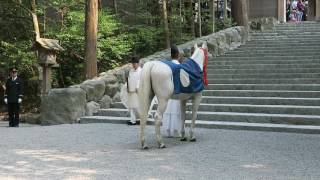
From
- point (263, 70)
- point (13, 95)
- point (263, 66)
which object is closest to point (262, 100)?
point (263, 70)

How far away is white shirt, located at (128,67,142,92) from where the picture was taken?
1162cm

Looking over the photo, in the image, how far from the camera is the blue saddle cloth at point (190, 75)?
841 cm

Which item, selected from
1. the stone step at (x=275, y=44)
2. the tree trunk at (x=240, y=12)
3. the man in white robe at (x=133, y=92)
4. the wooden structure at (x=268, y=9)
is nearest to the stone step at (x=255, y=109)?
the man in white robe at (x=133, y=92)

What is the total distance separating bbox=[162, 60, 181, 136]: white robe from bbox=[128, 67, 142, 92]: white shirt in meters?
2.19

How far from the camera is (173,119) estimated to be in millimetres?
9430

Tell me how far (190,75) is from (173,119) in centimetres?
125

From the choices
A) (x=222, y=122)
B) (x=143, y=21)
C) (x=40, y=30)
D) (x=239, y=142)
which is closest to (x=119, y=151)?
(x=239, y=142)

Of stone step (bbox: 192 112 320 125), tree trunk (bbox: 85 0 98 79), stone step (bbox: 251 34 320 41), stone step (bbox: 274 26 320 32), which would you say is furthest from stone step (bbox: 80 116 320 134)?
stone step (bbox: 274 26 320 32)

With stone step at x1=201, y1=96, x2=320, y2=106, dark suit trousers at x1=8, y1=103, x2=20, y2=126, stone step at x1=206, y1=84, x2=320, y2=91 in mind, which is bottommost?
dark suit trousers at x1=8, y1=103, x2=20, y2=126

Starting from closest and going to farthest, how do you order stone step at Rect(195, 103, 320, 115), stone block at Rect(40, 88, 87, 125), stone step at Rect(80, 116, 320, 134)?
1. stone step at Rect(80, 116, 320, 134)
2. stone step at Rect(195, 103, 320, 115)
3. stone block at Rect(40, 88, 87, 125)

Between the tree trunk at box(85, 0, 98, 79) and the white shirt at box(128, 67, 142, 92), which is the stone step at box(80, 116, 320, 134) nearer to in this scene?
the white shirt at box(128, 67, 142, 92)

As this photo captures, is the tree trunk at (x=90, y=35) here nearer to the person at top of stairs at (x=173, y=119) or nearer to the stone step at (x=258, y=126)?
the stone step at (x=258, y=126)

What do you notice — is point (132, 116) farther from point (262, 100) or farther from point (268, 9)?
point (268, 9)

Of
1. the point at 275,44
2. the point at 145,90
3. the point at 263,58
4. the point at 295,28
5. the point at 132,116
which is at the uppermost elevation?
the point at 295,28
